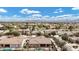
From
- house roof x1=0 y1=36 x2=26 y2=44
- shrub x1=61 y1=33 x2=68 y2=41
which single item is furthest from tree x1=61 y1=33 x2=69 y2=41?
house roof x1=0 y1=36 x2=26 y2=44

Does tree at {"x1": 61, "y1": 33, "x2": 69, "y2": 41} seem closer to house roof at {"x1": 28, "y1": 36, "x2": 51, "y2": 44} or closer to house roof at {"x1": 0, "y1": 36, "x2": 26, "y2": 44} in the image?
house roof at {"x1": 28, "y1": 36, "x2": 51, "y2": 44}

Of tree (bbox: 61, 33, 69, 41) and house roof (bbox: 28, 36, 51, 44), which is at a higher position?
tree (bbox: 61, 33, 69, 41)

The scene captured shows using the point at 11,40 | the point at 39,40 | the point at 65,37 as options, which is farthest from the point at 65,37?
the point at 11,40

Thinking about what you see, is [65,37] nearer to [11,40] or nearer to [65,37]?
[65,37]

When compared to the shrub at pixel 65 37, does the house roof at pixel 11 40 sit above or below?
below

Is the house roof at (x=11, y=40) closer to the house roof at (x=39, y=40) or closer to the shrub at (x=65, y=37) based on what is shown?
the house roof at (x=39, y=40)

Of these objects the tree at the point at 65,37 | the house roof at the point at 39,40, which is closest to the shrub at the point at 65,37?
the tree at the point at 65,37

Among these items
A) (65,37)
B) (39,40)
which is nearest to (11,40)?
(39,40)

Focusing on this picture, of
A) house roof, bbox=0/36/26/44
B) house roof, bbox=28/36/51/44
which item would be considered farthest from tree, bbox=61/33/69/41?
house roof, bbox=0/36/26/44

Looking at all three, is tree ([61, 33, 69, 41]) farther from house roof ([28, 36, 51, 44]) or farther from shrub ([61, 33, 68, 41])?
house roof ([28, 36, 51, 44])
